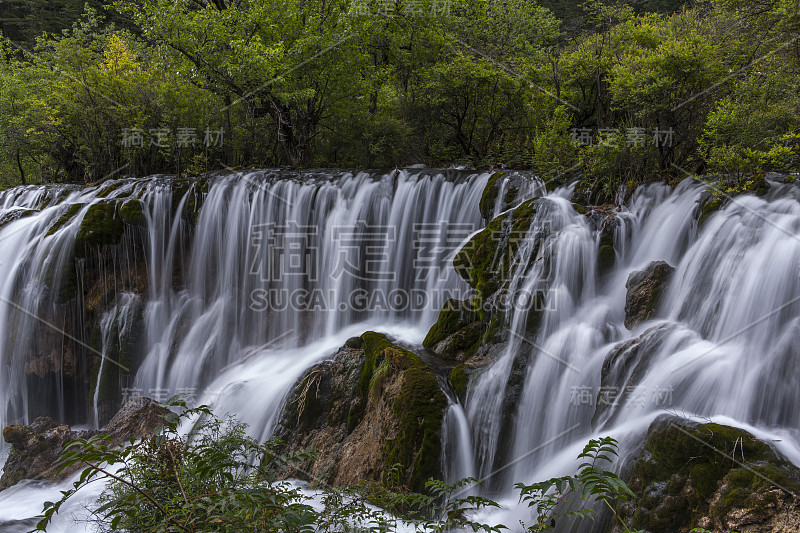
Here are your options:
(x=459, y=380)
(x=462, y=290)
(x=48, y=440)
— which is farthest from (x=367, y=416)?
(x=48, y=440)

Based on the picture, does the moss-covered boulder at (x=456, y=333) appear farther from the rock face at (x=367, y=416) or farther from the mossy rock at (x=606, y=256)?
the mossy rock at (x=606, y=256)

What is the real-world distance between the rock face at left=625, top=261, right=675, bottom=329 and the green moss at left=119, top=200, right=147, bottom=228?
974 centimetres

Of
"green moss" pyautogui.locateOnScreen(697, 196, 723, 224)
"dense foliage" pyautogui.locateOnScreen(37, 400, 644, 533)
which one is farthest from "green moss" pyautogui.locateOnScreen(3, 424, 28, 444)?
"green moss" pyautogui.locateOnScreen(697, 196, 723, 224)

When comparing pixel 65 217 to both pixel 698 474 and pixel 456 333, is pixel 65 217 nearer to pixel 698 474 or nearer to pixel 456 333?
pixel 456 333

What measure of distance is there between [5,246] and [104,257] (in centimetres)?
259

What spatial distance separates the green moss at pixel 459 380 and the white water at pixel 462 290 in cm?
15

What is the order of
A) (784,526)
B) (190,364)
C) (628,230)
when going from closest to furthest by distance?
1. (784,526)
2. (628,230)
3. (190,364)

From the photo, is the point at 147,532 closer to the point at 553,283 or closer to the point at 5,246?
the point at 553,283

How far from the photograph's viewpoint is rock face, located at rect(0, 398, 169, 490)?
7.23 metres

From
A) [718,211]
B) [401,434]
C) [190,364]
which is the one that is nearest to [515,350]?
[401,434]

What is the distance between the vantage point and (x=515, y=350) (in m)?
6.42

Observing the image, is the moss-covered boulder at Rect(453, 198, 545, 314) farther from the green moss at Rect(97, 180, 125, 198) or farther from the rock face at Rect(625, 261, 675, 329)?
the green moss at Rect(97, 180, 125, 198)

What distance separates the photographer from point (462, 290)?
8.78 meters

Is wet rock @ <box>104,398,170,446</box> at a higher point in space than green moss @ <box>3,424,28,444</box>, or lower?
higher
